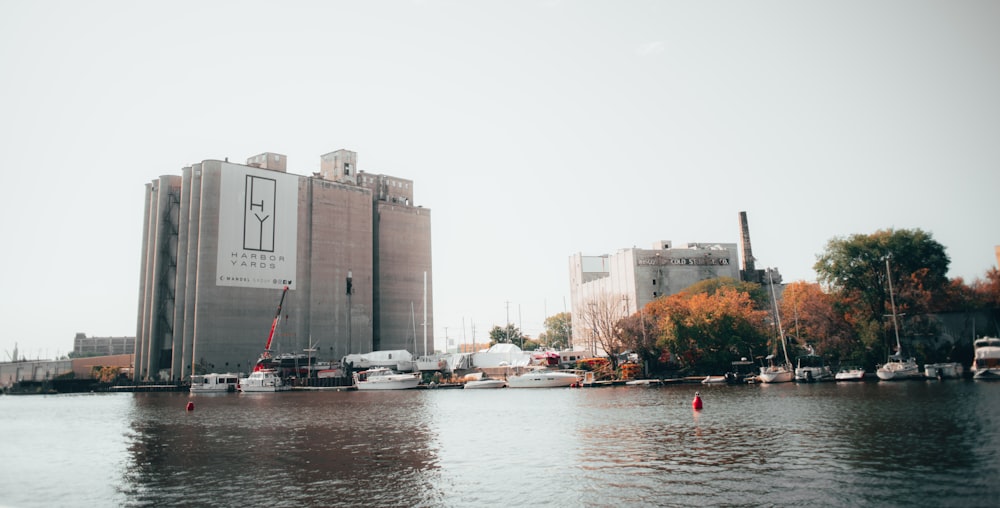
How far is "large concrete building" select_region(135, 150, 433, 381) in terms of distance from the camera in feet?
394

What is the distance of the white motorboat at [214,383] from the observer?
10588 centimetres

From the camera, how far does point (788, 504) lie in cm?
1841

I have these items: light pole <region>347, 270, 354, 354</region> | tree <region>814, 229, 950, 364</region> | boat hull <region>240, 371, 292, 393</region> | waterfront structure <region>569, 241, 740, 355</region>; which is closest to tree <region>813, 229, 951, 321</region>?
tree <region>814, 229, 950, 364</region>

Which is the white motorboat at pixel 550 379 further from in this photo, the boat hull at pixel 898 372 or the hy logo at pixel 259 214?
the hy logo at pixel 259 214

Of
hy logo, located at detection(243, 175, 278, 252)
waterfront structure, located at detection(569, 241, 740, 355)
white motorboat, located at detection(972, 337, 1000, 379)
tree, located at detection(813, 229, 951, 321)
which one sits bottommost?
white motorboat, located at detection(972, 337, 1000, 379)

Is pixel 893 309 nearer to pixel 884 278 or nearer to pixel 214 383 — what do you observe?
pixel 884 278

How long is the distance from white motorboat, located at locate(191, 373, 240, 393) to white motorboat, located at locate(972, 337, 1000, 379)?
10140 centimetres

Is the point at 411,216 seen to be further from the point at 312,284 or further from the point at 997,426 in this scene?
the point at 997,426

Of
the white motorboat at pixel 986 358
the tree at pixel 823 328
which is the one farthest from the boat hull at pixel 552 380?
the white motorboat at pixel 986 358

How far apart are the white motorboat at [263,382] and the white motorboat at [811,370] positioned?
3001 inches

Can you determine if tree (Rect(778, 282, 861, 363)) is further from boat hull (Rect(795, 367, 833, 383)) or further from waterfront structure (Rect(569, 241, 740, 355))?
waterfront structure (Rect(569, 241, 740, 355))

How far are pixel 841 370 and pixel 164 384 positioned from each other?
366ft

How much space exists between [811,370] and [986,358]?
54.3 ft

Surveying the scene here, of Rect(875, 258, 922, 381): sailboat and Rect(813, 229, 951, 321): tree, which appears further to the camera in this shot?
Rect(813, 229, 951, 321): tree
